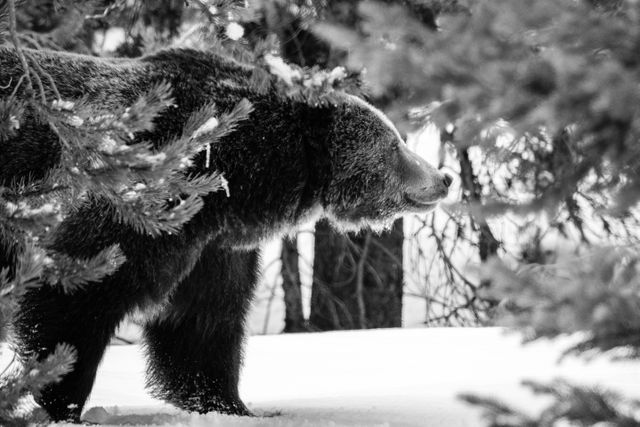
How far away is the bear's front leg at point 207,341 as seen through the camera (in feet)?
14.9

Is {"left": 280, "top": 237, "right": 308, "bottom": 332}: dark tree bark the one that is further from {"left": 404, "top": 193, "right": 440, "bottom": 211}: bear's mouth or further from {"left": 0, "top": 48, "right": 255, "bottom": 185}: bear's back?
{"left": 0, "top": 48, "right": 255, "bottom": 185}: bear's back

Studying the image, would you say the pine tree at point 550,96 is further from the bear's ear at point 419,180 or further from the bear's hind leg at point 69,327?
the bear's ear at point 419,180

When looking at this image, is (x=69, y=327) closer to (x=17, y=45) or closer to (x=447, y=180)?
(x=17, y=45)

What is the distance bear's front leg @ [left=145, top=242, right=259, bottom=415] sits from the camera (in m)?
4.55

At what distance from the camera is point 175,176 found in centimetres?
332

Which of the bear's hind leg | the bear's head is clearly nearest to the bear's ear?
the bear's head

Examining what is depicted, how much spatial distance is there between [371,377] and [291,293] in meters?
3.60

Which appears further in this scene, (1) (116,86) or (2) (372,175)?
(2) (372,175)

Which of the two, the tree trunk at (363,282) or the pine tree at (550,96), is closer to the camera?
the pine tree at (550,96)

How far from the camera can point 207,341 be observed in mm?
4672

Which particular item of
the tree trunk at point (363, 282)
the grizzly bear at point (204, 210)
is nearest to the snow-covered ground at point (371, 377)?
the grizzly bear at point (204, 210)

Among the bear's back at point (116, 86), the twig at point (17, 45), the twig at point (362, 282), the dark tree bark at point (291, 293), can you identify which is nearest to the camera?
the twig at point (17, 45)

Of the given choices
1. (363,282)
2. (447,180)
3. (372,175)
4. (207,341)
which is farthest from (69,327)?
(363,282)

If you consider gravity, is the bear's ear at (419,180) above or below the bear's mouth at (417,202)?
above
